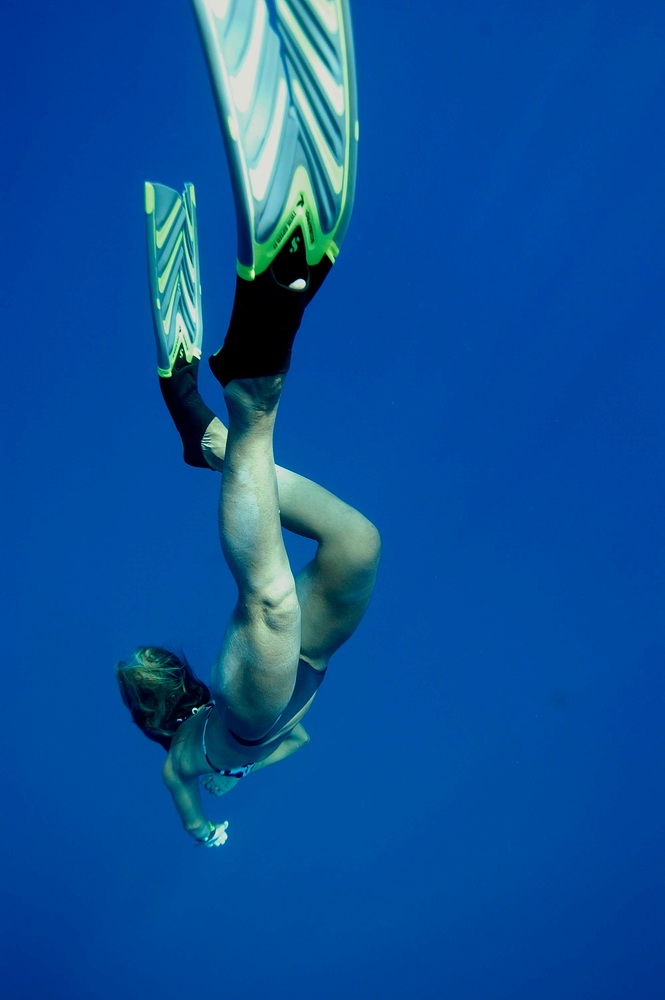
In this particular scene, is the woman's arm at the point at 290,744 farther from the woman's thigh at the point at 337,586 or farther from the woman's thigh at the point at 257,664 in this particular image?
the woman's thigh at the point at 257,664

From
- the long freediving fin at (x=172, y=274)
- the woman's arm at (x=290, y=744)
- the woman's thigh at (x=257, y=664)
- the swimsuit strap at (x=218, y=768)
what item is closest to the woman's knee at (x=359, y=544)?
the woman's thigh at (x=257, y=664)

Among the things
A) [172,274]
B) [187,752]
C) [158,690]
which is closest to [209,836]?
[187,752]

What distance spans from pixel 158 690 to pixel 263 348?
6.16 ft

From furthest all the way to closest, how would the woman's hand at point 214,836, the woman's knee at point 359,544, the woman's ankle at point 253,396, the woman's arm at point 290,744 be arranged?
the woman's arm at point 290,744
the woman's hand at point 214,836
the woman's knee at point 359,544
the woman's ankle at point 253,396

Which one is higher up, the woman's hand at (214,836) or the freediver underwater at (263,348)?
the freediver underwater at (263,348)

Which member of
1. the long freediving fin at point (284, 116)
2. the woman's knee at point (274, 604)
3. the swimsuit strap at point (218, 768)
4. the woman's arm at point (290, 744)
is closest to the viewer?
the long freediving fin at point (284, 116)

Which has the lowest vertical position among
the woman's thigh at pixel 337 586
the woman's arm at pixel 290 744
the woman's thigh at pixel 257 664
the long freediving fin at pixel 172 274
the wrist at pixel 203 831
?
the woman's thigh at pixel 257 664

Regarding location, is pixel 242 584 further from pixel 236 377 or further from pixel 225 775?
pixel 225 775

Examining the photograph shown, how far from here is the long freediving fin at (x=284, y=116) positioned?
152 centimetres

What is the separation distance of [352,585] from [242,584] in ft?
2.11

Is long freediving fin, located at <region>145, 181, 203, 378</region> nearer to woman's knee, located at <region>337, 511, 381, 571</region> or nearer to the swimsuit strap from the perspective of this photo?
woman's knee, located at <region>337, 511, 381, 571</region>

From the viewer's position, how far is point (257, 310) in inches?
69.2

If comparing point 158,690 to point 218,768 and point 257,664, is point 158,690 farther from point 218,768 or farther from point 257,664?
point 257,664

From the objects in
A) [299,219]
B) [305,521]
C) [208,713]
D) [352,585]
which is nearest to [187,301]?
[305,521]
